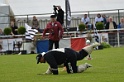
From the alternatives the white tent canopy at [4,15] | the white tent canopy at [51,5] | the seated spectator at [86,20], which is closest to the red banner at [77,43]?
the seated spectator at [86,20]

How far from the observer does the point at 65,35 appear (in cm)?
3136

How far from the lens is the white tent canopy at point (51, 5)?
3700 cm

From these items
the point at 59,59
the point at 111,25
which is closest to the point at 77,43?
the point at 111,25

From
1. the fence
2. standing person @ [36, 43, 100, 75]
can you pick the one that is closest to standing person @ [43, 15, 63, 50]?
standing person @ [36, 43, 100, 75]

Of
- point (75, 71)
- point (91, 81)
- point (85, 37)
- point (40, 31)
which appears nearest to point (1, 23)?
point (40, 31)

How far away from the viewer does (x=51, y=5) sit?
38.0 metres

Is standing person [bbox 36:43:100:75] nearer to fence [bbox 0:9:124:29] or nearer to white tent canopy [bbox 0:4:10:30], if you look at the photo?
fence [bbox 0:9:124:29]

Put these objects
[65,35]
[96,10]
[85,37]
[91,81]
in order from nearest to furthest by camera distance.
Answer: [91,81]
[85,37]
[65,35]
[96,10]

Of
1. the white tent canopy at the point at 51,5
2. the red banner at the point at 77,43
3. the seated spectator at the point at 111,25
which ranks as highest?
the white tent canopy at the point at 51,5

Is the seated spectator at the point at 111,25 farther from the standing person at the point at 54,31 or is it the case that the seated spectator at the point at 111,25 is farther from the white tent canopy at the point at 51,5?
the standing person at the point at 54,31

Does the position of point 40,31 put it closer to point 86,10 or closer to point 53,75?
point 86,10

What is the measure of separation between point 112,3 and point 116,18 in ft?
6.89

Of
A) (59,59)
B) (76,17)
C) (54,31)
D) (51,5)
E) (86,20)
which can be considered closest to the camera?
(59,59)

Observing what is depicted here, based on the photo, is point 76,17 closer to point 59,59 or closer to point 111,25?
point 111,25
